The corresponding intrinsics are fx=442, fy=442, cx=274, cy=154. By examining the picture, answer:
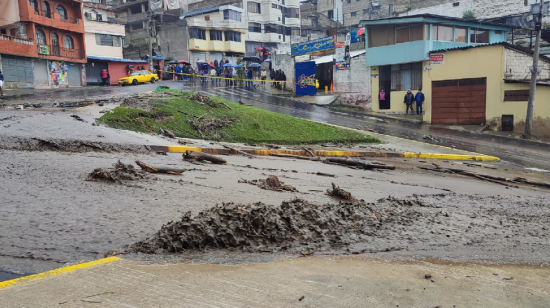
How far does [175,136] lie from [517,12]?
43065 mm

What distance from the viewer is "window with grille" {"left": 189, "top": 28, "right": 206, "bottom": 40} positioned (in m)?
59.3

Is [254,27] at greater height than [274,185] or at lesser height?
greater

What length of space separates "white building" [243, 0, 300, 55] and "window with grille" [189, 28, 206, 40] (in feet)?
30.7

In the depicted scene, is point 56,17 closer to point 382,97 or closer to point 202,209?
point 382,97

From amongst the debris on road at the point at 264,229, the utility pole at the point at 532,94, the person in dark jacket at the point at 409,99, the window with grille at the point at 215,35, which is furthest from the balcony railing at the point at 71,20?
the debris on road at the point at 264,229

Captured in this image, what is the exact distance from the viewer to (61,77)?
Result: 42062 millimetres

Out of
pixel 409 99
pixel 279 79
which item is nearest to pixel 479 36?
pixel 409 99

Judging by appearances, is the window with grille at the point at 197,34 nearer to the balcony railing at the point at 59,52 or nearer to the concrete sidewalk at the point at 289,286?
the balcony railing at the point at 59,52

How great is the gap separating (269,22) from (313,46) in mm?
37305

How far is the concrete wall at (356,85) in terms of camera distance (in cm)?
3172

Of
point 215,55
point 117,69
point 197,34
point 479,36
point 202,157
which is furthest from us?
point 215,55

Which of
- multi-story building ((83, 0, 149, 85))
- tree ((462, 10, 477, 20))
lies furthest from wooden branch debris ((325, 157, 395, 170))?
multi-story building ((83, 0, 149, 85))

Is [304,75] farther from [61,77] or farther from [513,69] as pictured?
[61,77]

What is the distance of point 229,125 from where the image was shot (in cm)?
1502
